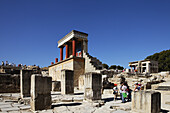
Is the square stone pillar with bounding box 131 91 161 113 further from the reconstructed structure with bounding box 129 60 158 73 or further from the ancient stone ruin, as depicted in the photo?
the reconstructed structure with bounding box 129 60 158 73

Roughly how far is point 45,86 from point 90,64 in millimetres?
10544

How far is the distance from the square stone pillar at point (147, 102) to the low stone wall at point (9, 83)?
978cm

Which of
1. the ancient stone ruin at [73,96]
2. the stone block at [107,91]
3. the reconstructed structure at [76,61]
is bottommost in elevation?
the stone block at [107,91]

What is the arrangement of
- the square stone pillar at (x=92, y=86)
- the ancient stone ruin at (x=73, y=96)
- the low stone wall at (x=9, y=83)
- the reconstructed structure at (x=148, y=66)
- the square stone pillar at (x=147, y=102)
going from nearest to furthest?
1. the square stone pillar at (x=147, y=102)
2. the ancient stone ruin at (x=73, y=96)
3. the square stone pillar at (x=92, y=86)
4. the low stone wall at (x=9, y=83)
5. the reconstructed structure at (x=148, y=66)

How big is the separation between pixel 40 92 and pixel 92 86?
268cm

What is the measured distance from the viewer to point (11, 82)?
10.7 m

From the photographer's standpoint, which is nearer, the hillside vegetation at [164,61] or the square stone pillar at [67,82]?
the square stone pillar at [67,82]

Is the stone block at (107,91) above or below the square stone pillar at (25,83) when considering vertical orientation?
below

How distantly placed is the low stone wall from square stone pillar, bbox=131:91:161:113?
978 cm

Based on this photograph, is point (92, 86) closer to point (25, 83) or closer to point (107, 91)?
point (107, 91)

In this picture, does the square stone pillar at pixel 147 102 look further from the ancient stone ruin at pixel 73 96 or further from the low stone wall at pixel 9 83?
the low stone wall at pixel 9 83

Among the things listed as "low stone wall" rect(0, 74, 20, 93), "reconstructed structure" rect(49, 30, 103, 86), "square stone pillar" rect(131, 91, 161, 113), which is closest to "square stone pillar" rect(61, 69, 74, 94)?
"low stone wall" rect(0, 74, 20, 93)

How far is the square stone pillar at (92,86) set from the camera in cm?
692

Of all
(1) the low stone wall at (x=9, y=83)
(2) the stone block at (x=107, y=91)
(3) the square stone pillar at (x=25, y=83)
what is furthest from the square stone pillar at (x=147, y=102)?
(1) the low stone wall at (x=9, y=83)
